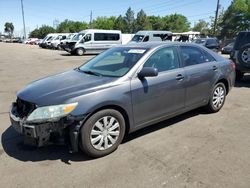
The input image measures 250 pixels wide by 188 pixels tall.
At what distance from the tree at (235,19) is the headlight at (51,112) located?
62.9m

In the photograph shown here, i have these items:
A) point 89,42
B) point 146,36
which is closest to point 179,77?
point 89,42

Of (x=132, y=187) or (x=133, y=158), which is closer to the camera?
(x=132, y=187)

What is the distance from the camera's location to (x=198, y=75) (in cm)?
501

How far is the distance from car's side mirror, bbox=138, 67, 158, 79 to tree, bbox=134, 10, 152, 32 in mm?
93522

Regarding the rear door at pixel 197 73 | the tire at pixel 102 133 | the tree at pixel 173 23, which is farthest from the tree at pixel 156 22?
the tire at pixel 102 133

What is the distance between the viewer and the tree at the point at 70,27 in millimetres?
92750

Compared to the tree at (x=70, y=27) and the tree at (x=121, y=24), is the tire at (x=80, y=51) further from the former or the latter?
the tree at (x=121, y=24)

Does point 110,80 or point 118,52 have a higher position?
point 118,52

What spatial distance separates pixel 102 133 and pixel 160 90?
1.18m

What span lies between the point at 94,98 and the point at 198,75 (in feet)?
7.40

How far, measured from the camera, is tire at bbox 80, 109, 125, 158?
361cm

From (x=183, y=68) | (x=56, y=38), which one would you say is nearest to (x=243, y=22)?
(x=56, y=38)

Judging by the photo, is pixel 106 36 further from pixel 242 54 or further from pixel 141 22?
pixel 141 22

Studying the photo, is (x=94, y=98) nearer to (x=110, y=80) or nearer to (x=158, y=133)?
(x=110, y=80)
